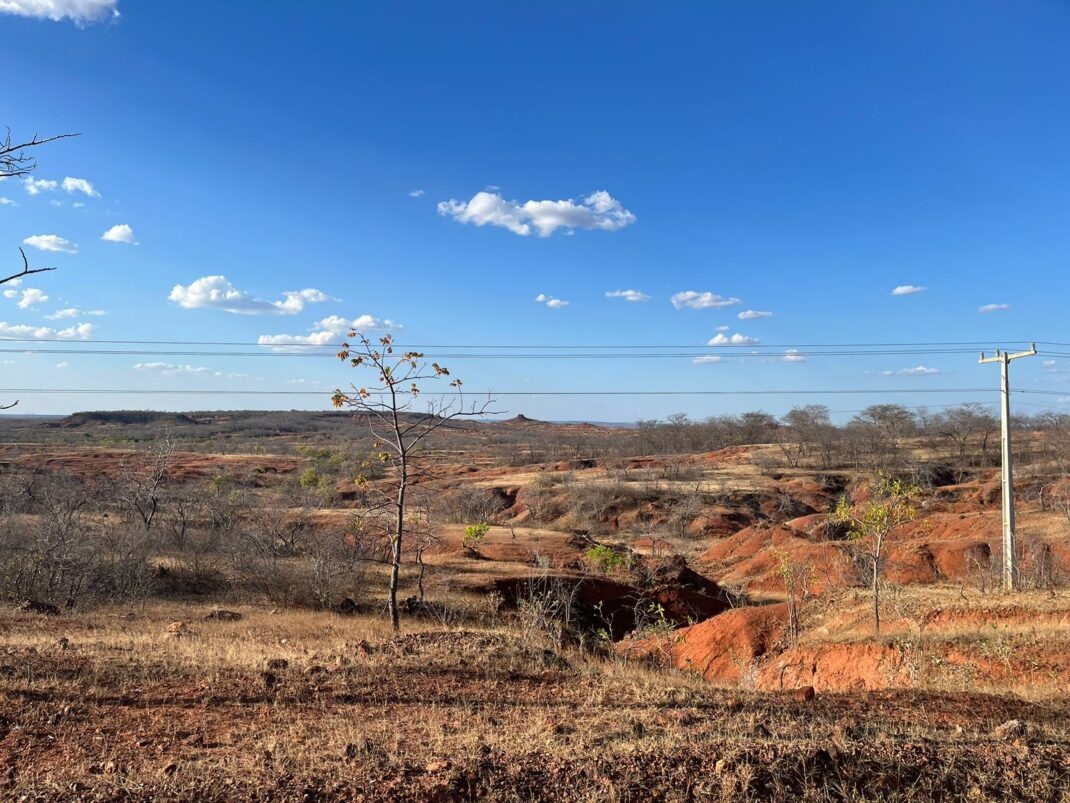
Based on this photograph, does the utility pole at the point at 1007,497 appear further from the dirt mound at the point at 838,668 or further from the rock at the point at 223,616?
the rock at the point at 223,616

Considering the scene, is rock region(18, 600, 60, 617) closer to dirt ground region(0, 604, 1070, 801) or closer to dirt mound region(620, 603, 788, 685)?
dirt ground region(0, 604, 1070, 801)

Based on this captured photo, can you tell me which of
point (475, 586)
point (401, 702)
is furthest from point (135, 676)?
point (475, 586)

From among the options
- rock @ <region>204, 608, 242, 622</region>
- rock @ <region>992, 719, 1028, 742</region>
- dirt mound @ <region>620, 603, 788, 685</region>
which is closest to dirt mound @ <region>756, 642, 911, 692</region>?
dirt mound @ <region>620, 603, 788, 685</region>

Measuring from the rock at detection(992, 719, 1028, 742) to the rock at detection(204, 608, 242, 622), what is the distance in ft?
45.7

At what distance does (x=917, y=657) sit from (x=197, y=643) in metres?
11.2

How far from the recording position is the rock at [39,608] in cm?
1462

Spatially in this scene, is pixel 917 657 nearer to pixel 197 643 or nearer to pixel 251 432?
pixel 197 643

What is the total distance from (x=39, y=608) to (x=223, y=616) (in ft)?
12.9

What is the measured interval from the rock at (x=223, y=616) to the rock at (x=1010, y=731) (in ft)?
45.7

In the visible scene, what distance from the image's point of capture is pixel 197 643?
35.0 feet

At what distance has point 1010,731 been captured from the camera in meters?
5.77

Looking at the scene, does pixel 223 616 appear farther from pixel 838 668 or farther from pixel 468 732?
pixel 838 668

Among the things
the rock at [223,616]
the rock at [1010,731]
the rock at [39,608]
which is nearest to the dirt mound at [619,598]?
the rock at [223,616]

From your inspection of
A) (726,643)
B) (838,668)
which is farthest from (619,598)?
(838,668)
